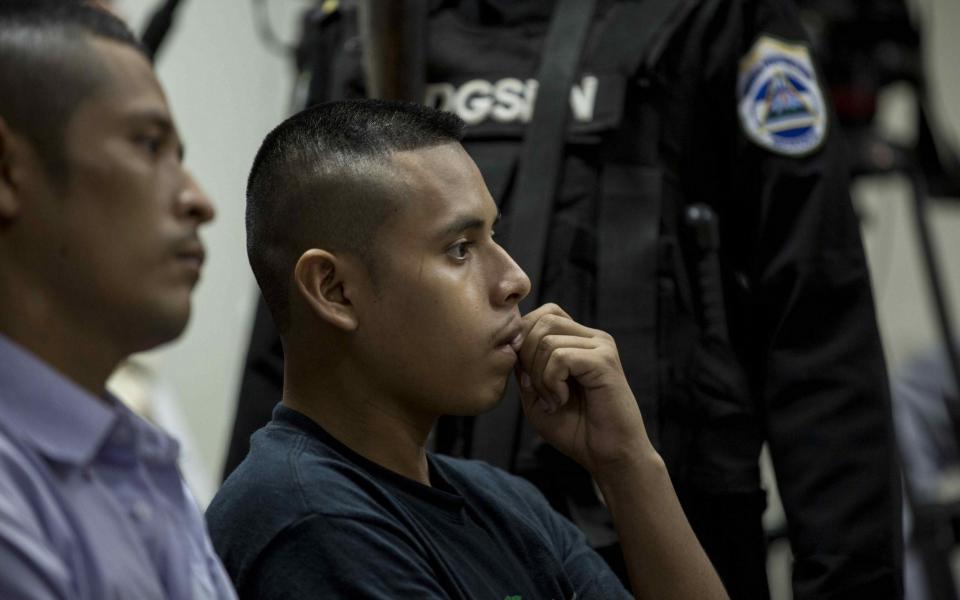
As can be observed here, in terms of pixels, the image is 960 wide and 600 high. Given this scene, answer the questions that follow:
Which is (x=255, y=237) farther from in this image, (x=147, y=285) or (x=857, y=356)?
(x=857, y=356)

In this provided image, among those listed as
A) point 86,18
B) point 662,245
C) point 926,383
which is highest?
point 86,18

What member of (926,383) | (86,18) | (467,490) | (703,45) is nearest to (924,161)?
(926,383)

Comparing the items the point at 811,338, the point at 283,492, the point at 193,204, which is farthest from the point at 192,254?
the point at 811,338

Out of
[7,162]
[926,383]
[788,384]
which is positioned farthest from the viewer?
[926,383]

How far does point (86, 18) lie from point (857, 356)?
1000 mm

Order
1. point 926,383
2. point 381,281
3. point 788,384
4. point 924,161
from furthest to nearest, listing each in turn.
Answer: point 926,383
point 924,161
point 788,384
point 381,281

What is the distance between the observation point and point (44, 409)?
81cm

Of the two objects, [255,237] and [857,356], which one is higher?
[255,237]

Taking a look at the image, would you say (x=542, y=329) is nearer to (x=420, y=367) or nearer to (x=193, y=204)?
(x=420, y=367)

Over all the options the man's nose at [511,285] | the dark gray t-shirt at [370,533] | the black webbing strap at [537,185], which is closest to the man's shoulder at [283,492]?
the dark gray t-shirt at [370,533]

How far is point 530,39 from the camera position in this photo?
5.57 ft

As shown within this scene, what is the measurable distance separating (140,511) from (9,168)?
22 centimetres

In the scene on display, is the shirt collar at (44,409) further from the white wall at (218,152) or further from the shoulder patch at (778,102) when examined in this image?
the white wall at (218,152)

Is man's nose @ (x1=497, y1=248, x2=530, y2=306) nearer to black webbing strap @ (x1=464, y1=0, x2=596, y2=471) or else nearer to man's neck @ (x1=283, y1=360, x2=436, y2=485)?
man's neck @ (x1=283, y1=360, x2=436, y2=485)
